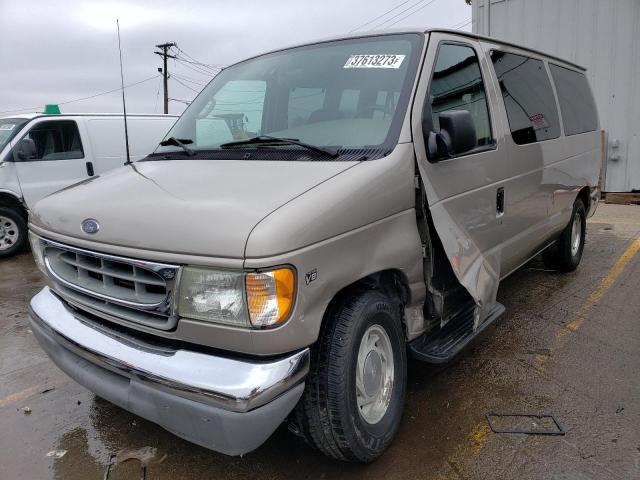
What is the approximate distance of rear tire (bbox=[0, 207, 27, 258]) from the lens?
7.70m

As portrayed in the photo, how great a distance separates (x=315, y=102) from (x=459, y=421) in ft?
6.52

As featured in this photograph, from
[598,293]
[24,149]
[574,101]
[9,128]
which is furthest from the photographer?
[9,128]

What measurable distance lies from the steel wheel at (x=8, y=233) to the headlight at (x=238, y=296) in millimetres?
6908

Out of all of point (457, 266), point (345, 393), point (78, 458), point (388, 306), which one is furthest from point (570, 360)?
point (78, 458)

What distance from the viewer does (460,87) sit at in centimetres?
329

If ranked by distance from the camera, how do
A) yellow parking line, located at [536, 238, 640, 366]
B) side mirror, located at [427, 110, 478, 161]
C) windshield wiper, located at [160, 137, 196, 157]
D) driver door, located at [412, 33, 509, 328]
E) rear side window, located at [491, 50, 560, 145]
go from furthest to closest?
yellow parking line, located at [536, 238, 640, 366] < rear side window, located at [491, 50, 560, 145] < windshield wiper, located at [160, 137, 196, 157] < driver door, located at [412, 33, 509, 328] < side mirror, located at [427, 110, 478, 161]

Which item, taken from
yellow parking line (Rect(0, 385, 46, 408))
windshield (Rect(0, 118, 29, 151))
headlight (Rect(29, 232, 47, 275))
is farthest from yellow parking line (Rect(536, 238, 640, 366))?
windshield (Rect(0, 118, 29, 151))

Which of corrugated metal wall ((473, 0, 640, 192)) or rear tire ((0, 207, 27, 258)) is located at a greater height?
corrugated metal wall ((473, 0, 640, 192))

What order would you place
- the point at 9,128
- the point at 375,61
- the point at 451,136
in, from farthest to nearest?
1. the point at 9,128
2. the point at 375,61
3. the point at 451,136

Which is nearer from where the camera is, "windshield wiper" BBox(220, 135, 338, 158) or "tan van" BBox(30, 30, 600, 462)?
"tan van" BBox(30, 30, 600, 462)

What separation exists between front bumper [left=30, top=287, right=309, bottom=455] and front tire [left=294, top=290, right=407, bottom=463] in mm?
170

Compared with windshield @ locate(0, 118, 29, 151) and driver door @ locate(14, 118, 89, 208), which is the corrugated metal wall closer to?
driver door @ locate(14, 118, 89, 208)

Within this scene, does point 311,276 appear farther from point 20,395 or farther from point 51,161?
point 51,161

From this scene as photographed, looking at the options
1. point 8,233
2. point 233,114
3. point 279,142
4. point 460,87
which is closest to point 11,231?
point 8,233
